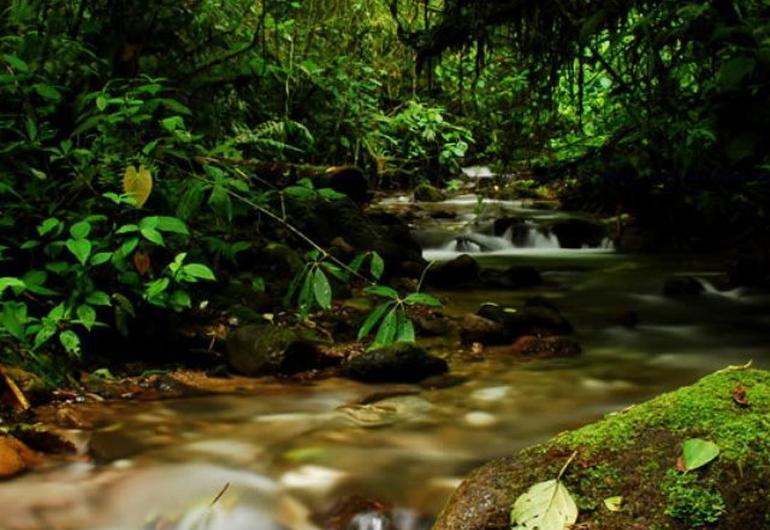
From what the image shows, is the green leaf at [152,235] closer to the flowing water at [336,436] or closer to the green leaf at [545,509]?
the flowing water at [336,436]

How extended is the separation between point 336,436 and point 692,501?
158 cm

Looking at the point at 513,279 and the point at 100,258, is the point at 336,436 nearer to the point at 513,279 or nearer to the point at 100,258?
the point at 100,258

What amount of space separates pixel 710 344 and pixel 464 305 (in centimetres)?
178

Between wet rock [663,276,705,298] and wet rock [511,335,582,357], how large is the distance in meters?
2.36

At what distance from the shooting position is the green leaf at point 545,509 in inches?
65.0

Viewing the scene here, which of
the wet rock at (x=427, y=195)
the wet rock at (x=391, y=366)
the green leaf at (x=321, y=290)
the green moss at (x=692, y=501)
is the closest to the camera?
the green moss at (x=692, y=501)

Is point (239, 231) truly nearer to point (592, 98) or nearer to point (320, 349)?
point (320, 349)

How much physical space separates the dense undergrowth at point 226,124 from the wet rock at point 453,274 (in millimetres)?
1100

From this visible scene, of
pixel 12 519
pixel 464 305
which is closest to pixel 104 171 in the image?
pixel 12 519

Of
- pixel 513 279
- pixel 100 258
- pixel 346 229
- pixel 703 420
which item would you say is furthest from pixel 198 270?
pixel 513 279

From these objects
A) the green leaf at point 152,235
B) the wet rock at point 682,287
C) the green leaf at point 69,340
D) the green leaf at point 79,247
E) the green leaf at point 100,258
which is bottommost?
the wet rock at point 682,287

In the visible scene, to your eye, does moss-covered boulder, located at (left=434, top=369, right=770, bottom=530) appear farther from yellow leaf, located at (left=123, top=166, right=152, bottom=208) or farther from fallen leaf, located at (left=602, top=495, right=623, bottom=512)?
yellow leaf, located at (left=123, top=166, right=152, bottom=208)

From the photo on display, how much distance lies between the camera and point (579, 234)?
32.5 feet

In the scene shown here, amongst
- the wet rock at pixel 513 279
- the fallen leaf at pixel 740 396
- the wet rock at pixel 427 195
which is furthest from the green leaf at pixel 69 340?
Answer: the wet rock at pixel 427 195
